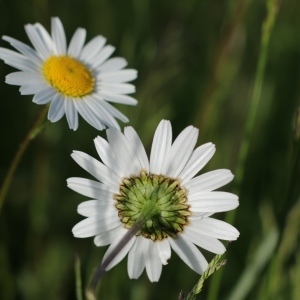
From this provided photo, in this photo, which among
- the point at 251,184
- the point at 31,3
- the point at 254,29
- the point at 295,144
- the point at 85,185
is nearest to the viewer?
the point at 85,185

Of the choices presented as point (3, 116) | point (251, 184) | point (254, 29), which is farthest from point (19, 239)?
point (254, 29)

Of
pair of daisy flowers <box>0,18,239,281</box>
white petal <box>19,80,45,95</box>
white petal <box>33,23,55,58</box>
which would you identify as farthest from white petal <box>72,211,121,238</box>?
white petal <box>33,23,55,58</box>

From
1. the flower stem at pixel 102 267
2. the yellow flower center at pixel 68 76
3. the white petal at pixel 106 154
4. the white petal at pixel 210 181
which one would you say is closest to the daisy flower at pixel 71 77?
the yellow flower center at pixel 68 76

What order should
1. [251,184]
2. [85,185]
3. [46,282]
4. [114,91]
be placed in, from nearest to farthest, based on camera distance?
[85,185] → [114,91] → [46,282] → [251,184]

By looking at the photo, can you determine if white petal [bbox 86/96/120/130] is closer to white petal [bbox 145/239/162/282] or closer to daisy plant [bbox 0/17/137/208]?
daisy plant [bbox 0/17/137/208]

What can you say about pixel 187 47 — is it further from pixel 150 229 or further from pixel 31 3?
pixel 150 229

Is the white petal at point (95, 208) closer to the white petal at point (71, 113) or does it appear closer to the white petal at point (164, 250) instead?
the white petal at point (164, 250)

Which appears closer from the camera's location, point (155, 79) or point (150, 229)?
point (150, 229)

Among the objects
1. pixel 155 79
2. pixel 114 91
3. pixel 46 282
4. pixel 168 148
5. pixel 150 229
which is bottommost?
pixel 46 282
